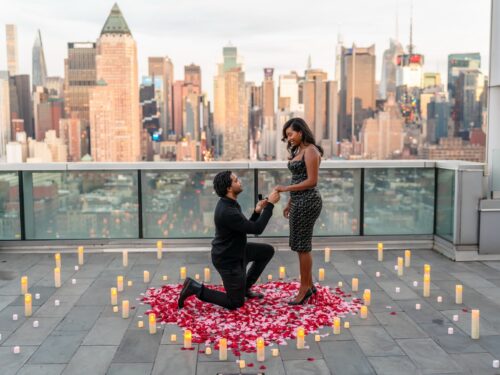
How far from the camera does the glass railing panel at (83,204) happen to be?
7652mm

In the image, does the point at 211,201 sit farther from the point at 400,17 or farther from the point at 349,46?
the point at 400,17

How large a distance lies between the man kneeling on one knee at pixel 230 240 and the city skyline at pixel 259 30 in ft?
302

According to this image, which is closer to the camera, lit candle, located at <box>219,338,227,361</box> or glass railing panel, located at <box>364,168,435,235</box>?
lit candle, located at <box>219,338,227,361</box>

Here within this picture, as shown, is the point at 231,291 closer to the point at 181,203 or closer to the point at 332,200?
the point at 181,203

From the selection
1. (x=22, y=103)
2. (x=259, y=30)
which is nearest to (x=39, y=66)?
(x=22, y=103)

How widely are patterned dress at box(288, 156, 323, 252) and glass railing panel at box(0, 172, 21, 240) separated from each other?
14.6ft

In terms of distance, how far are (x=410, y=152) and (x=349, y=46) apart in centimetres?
4609

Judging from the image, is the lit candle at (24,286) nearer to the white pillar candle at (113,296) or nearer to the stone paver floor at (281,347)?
the stone paver floor at (281,347)

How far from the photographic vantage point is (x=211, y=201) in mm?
7777

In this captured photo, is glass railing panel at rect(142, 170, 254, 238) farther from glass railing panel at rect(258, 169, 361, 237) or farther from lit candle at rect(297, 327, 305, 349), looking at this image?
lit candle at rect(297, 327, 305, 349)

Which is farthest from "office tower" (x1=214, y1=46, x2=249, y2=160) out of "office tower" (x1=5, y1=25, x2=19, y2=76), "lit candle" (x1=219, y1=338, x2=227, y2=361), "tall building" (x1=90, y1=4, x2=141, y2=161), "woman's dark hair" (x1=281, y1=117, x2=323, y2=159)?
"lit candle" (x1=219, y1=338, x2=227, y2=361)

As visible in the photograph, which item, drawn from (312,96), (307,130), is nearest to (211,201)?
(307,130)

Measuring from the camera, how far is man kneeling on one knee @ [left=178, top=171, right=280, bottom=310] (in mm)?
4652

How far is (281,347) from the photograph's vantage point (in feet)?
13.2
